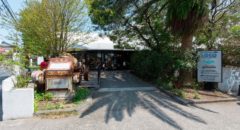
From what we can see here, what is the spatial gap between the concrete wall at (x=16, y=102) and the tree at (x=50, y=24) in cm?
703

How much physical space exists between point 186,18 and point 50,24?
25.4 feet

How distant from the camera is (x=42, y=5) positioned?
14867mm

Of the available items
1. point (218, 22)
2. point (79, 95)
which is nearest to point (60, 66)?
point (79, 95)

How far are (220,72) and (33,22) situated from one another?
36.4 ft

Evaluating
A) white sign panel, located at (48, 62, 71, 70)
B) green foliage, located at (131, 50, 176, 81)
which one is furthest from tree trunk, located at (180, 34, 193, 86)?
white sign panel, located at (48, 62, 71, 70)

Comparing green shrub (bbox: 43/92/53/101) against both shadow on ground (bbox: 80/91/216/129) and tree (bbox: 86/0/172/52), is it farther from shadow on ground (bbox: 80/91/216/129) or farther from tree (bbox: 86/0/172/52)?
tree (bbox: 86/0/172/52)

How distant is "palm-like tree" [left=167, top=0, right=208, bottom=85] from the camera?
40.4 feet

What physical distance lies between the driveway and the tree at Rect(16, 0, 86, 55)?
621cm

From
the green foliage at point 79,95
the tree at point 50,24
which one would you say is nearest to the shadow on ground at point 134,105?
the green foliage at point 79,95

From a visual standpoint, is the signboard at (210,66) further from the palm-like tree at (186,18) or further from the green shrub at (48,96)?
the green shrub at (48,96)

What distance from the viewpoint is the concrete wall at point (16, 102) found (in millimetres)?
8328

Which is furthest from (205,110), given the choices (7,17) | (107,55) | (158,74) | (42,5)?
(107,55)

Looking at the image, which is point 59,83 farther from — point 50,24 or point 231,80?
point 231,80

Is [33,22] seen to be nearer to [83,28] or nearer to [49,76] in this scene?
[83,28]
